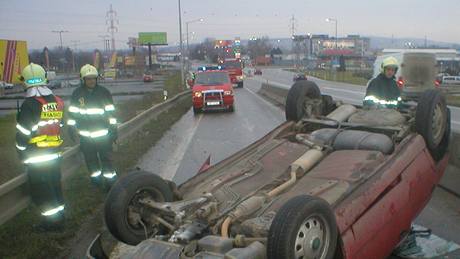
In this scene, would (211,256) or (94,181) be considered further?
(94,181)

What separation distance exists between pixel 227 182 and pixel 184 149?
278 inches

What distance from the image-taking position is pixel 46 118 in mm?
5637

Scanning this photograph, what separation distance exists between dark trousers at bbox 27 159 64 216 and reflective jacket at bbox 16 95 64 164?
0.26 feet

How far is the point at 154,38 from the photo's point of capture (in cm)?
11669

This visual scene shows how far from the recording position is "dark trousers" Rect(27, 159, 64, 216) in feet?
18.4

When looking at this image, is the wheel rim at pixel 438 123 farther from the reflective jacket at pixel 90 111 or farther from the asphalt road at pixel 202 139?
the reflective jacket at pixel 90 111

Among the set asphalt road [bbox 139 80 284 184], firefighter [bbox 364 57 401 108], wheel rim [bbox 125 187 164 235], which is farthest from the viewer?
asphalt road [bbox 139 80 284 184]

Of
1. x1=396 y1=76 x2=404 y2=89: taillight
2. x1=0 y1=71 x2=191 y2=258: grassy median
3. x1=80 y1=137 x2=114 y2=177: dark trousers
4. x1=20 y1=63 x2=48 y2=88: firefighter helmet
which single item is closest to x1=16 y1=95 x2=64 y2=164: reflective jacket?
x1=20 y1=63 x2=48 y2=88: firefighter helmet

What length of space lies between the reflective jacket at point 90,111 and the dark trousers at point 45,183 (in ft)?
4.18

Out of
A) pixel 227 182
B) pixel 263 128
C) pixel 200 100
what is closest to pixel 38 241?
pixel 227 182

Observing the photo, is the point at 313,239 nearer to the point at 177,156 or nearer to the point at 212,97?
the point at 177,156

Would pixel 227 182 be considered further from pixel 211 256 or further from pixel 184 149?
pixel 184 149

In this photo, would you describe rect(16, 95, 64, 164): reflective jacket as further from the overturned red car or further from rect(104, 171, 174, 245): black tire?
the overturned red car

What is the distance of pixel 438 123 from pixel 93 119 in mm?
4417
